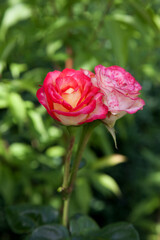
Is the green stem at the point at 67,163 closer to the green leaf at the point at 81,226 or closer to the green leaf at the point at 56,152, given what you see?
the green leaf at the point at 81,226

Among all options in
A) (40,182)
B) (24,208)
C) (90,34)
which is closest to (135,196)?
(40,182)

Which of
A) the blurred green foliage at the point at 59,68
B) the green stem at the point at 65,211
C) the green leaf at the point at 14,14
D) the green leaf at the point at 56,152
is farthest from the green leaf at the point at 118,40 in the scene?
the green leaf at the point at 56,152

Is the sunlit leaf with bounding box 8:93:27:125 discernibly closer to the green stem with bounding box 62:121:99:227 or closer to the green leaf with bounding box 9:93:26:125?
the green leaf with bounding box 9:93:26:125

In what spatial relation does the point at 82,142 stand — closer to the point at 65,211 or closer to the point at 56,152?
the point at 65,211

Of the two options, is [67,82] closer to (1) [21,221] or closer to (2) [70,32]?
(1) [21,221]

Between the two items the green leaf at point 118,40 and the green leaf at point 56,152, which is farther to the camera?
the green leaf at point 56,152

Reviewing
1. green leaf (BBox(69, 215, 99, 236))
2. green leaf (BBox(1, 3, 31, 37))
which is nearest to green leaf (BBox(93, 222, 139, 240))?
green leaf (BBox(69, 215, 99, 236))

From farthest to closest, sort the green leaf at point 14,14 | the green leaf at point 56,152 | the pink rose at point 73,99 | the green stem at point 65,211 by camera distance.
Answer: the green leaf at point 56,152 < the green leaf at point 14,14 < the green stem at point 65,211 < the pink rose at point 73,99

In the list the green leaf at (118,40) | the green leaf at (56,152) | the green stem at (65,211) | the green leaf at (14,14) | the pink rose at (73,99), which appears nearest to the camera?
the pink rose at (73,99)
